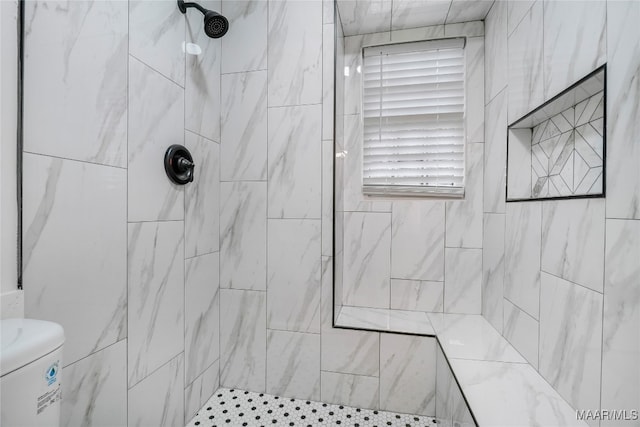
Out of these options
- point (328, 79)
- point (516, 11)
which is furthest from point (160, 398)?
point (516, 11)

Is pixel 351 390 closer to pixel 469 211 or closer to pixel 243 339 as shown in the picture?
pixel 243 339

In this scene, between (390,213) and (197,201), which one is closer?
(197,201)

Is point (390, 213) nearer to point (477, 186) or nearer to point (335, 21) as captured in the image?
point (477, 186)

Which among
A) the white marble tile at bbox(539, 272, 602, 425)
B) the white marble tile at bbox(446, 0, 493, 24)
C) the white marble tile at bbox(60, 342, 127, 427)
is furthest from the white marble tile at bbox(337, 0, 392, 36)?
the white marble tile at bbox(60, 342, 127, 427)

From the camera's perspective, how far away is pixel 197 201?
1550mm

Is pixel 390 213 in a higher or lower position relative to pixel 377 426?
higher

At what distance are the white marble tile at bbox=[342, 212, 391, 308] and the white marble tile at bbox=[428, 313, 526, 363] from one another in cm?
36

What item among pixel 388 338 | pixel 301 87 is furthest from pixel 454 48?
pixel 388 338

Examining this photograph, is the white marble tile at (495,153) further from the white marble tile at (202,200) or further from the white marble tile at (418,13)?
the white marble tile at (202,200)

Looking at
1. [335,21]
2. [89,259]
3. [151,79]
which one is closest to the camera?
[89,259]

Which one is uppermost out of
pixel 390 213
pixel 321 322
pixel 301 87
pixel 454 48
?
pixel 454 48

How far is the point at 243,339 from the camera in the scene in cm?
174

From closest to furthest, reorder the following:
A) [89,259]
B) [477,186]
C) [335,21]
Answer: [89,259] < [335,21] < [477,186]

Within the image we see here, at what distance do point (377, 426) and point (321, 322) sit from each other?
22.3 inches
